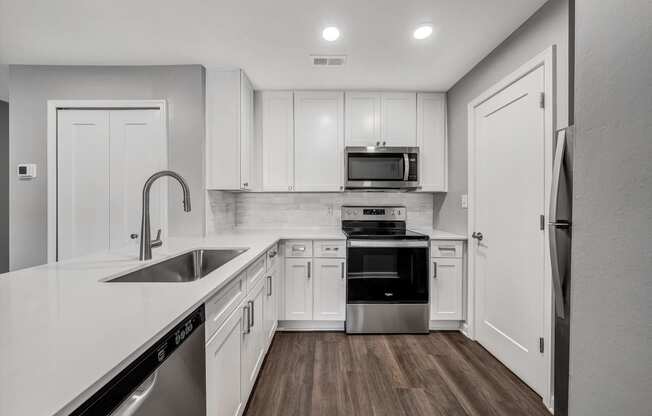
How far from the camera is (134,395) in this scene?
68 centimetres

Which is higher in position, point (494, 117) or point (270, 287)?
point (494, 117)

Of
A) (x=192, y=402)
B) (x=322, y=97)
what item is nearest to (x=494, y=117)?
(x=322, y=97)

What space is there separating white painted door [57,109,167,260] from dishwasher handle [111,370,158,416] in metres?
2.17

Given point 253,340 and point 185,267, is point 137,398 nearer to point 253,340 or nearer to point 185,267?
point 253,340

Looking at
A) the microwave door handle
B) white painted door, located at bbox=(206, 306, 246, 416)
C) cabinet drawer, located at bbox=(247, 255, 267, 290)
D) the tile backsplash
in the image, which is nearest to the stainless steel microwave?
the microwave door handle

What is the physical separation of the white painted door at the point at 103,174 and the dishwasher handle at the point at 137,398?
217 centimetres

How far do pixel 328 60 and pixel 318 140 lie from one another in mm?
856

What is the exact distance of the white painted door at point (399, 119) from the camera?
313 centimetres

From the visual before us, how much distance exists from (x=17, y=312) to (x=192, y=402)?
0.59 metres

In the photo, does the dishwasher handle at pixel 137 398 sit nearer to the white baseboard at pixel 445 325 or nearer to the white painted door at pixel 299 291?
the white painted door at pixel 299 291

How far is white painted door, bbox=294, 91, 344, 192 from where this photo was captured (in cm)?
311

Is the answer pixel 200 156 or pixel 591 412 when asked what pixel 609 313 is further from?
pixel 200 156

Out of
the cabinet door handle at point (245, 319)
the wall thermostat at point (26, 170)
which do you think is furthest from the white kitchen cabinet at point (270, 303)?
the wall thermostat at point (26, 170)

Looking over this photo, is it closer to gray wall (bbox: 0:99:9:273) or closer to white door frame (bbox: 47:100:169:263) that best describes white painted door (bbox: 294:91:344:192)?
white door frame (bbox: 47:100:169:263)
